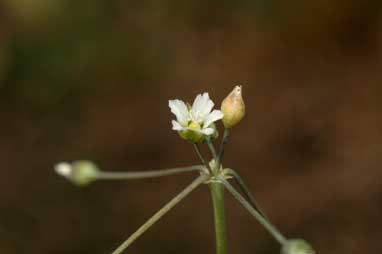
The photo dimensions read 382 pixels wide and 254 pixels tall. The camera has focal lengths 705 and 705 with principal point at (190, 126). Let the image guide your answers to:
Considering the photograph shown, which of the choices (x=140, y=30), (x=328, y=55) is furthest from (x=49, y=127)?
(x=328, y=55)

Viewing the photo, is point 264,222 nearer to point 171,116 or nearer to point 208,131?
point 208,131

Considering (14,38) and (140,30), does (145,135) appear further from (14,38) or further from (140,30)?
(14,38)

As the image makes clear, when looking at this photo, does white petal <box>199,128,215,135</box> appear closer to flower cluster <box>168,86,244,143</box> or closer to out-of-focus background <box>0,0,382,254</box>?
flower cluster <box>168,86,244,143</box>

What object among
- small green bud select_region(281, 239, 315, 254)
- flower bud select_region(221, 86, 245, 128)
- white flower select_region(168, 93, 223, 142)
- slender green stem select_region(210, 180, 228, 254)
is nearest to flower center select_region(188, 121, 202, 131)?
white flower select_region(168, 93, 223, 142)

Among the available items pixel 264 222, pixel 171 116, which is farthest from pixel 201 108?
pixel 171 116

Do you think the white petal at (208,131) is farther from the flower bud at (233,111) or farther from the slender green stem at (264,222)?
the slender green stem at (264,222)

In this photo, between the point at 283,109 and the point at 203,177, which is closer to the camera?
the point at 203,177

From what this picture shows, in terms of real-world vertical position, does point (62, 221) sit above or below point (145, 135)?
below
